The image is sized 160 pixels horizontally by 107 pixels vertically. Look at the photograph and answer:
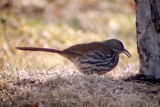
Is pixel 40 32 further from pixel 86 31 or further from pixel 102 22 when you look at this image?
pixel 102 22

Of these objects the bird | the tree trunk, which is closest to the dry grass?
the bird

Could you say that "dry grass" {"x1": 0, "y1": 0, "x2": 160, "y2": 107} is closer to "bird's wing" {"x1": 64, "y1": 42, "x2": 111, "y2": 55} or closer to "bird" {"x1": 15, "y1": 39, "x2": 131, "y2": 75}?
"bird" {"x1": 15, "y1": 39, "x2": 131, "y2": 75}


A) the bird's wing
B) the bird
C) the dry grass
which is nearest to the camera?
the dry grass

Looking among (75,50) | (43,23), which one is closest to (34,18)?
(43,23)

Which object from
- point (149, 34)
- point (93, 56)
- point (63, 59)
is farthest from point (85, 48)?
point (63, 59)

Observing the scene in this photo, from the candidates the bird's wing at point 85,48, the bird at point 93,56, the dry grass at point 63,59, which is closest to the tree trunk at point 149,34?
the dry grass at point 63,59

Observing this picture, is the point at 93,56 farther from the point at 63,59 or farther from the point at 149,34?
the point at 63,59
